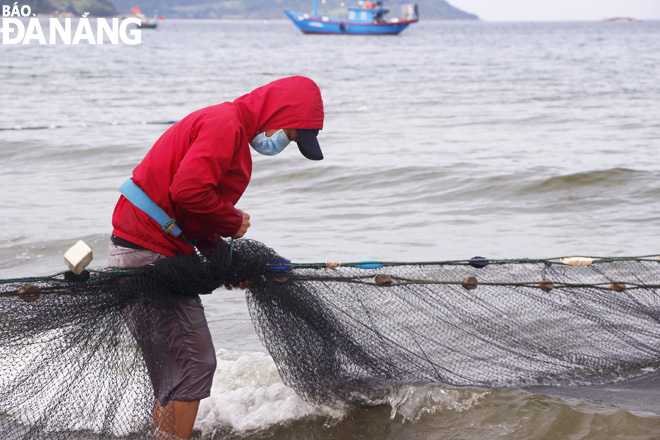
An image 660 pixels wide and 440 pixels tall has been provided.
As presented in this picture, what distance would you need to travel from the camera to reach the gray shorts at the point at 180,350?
9.34 feet

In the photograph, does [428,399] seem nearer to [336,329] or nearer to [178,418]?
[336,329]

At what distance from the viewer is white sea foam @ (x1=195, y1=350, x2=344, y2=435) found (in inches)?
148

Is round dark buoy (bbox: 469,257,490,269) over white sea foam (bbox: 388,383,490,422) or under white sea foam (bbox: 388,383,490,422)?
over

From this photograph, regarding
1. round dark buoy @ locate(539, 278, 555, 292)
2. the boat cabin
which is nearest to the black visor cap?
round dark buoy @ locate(539, 278, 555, 292)

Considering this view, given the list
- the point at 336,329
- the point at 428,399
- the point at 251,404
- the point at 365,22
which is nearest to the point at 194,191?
the point at 336,329

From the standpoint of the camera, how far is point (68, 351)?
2932mm

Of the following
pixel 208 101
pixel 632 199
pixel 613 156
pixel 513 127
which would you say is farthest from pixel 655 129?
pixel 208 101

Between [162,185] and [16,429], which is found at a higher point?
[162,185]

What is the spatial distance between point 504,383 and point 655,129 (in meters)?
13.1

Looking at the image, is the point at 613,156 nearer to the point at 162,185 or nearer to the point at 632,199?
the point at 632,199

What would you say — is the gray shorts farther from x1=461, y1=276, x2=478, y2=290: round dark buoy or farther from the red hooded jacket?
x1=461, y1=276, x2=478, y2=290: round dark buoy

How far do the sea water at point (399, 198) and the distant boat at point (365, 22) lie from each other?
65842 mm

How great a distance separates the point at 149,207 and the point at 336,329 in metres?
1.03

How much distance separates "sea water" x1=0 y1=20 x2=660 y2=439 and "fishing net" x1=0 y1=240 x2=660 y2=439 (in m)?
0.23
